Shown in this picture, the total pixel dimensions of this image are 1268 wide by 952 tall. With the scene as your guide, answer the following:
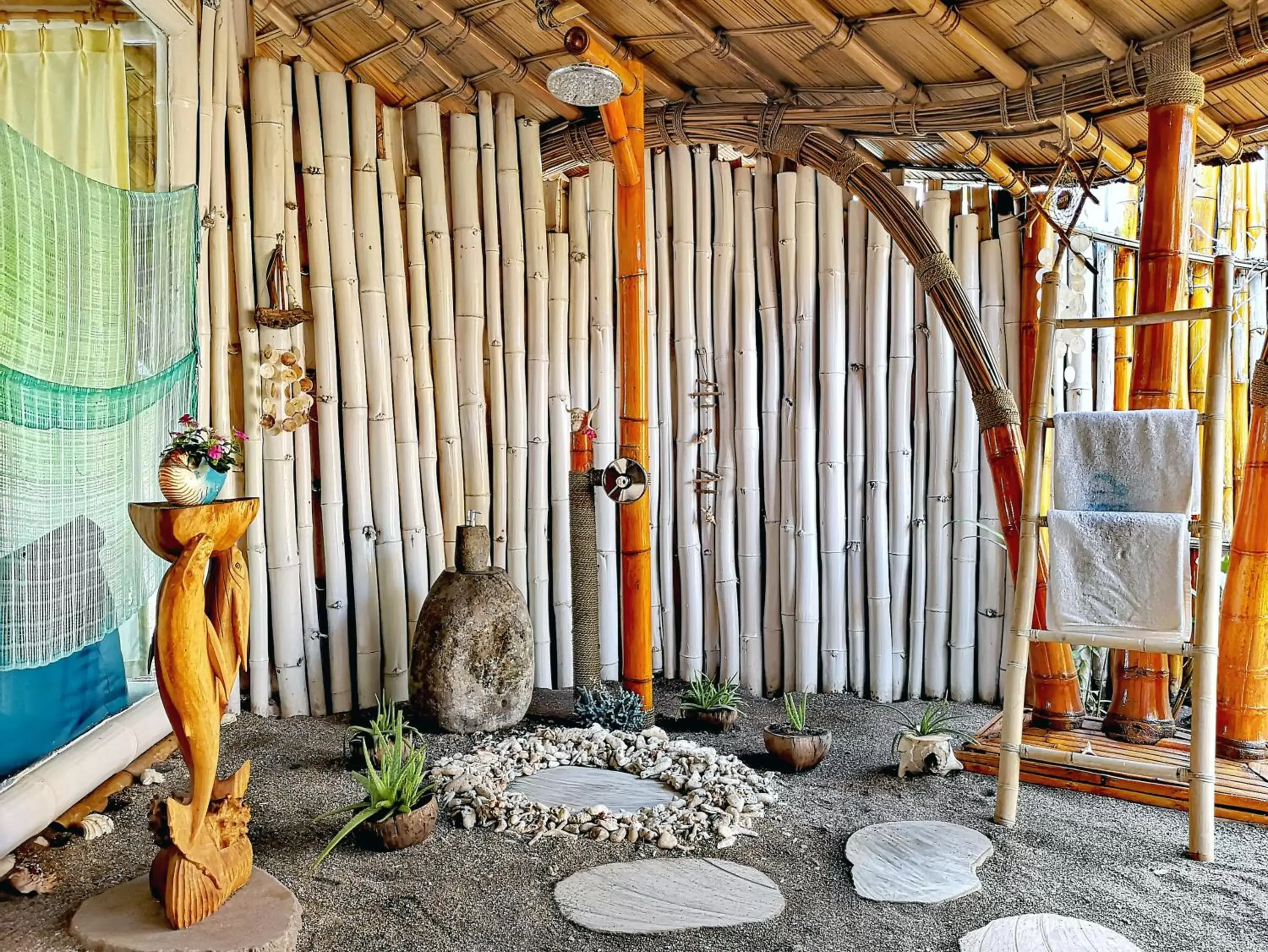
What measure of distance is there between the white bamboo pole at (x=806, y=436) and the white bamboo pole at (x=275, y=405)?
2.29m

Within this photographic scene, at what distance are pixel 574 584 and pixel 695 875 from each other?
174cm

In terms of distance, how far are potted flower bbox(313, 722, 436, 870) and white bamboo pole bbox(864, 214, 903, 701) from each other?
7.63 ft

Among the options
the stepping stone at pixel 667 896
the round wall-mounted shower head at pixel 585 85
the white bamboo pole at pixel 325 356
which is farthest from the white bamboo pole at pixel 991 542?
the white bamboo pole at pixel 325 356

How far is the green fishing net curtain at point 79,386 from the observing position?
9.14 feet

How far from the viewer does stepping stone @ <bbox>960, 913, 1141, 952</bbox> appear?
2.31 metres

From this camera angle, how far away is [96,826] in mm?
2916

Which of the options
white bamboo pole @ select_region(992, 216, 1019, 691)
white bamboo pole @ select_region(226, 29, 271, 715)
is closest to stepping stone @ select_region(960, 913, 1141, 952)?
white bamboo pole @ select_region(992, 216, 1019, 691)

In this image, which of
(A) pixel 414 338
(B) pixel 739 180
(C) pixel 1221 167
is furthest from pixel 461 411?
Answer: (C) pixel 1221 167

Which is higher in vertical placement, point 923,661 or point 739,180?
point 739,180

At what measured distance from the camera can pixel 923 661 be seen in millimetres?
4488

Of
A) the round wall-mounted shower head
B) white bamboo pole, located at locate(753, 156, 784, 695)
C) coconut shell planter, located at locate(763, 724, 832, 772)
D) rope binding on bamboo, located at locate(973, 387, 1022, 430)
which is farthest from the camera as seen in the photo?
white bamboo pole, located at locate(753, 156, 784, 695)

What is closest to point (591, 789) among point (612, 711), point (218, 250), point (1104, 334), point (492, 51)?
point (612, 711)

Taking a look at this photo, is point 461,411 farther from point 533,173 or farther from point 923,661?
point 923,661

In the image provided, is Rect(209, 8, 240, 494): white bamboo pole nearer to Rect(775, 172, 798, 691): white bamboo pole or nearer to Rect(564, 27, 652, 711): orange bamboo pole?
Rect(564, 27, 652, 711): orange bamboo pole
